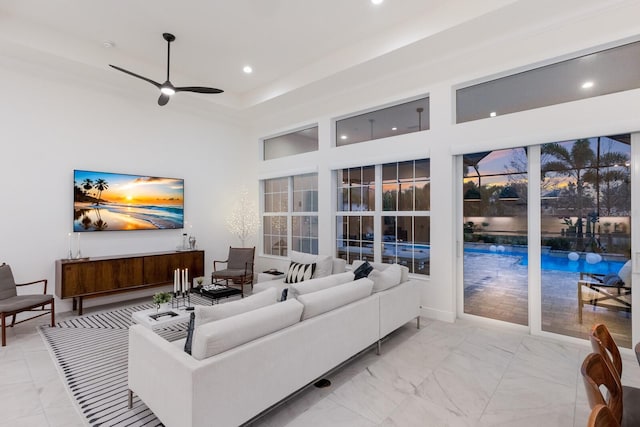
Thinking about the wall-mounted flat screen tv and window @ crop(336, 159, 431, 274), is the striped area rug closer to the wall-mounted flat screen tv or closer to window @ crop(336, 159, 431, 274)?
the wall-mounted flat screen tv

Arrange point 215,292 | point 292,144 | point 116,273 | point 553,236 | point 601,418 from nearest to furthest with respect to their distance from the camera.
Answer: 1. point 601,418
2. point 553,236
3. point 215,292
4. point 116,273
5. point 292,144

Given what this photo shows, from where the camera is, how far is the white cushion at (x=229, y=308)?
7.18 feet

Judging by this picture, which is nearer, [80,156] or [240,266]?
[80,156]

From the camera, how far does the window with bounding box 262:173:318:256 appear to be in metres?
6.42

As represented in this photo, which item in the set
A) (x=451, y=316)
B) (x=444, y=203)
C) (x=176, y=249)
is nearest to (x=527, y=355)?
(x=451, y=316)

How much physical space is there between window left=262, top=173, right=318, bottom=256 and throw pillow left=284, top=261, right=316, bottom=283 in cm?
147

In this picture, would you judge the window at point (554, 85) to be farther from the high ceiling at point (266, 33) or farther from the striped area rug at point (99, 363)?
the striped area rug at point (99, 363)

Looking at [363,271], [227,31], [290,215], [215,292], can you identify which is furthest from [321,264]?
[227,31]

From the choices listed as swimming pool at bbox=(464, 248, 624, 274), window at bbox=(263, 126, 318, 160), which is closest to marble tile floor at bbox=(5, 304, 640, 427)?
swimming pool at bbox=(464, 248, 624, 274)

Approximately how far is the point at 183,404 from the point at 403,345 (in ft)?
8.38

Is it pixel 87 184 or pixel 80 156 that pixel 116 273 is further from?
pixel 80 156

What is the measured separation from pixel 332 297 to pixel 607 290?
10.6 feet

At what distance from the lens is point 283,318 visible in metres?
2.37

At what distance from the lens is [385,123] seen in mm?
5258
